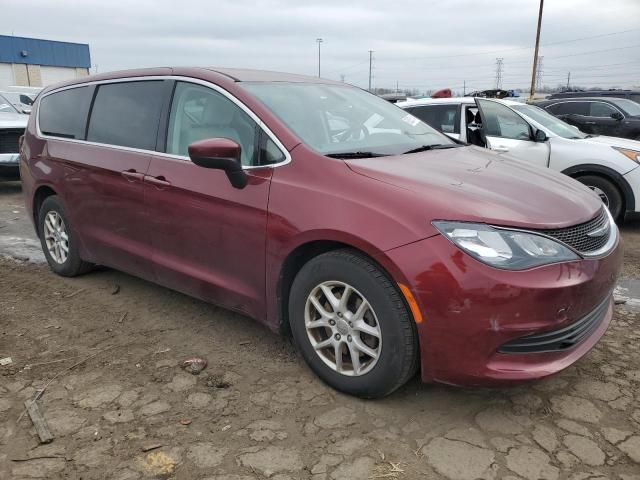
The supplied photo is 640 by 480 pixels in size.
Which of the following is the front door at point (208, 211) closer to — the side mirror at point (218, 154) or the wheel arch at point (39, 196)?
the side mirror at point (218, 154)

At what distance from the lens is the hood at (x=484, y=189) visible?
244 cm

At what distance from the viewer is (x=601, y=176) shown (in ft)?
21.2

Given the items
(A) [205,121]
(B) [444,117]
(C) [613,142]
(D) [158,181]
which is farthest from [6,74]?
(A) [205,121]

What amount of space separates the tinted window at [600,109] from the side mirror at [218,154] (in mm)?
11588

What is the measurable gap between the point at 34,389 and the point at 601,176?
6181 millimetres

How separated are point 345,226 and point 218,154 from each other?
81 centimetres

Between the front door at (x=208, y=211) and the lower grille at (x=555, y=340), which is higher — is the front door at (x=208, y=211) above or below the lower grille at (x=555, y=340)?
above

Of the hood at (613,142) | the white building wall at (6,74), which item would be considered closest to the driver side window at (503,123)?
the hood at (613,142)

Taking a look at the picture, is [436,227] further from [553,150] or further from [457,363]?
[553,150]

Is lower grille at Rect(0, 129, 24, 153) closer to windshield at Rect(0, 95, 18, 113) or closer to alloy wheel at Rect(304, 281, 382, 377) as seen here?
windshield at Rect(0, 95, 18, 113)

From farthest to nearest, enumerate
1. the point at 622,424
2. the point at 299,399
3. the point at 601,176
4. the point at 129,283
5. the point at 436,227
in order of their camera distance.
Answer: the point at 601,176 → the point at 129,283 → the point at 299,399 → the point at 622,424 → the point at 436,227

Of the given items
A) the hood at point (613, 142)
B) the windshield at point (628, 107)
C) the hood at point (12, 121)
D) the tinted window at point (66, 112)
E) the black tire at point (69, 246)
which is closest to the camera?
the tinted window at point (66, 112)

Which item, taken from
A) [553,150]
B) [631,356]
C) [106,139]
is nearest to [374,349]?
[631,356]

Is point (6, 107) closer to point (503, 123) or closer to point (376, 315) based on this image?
point (503, 123)
